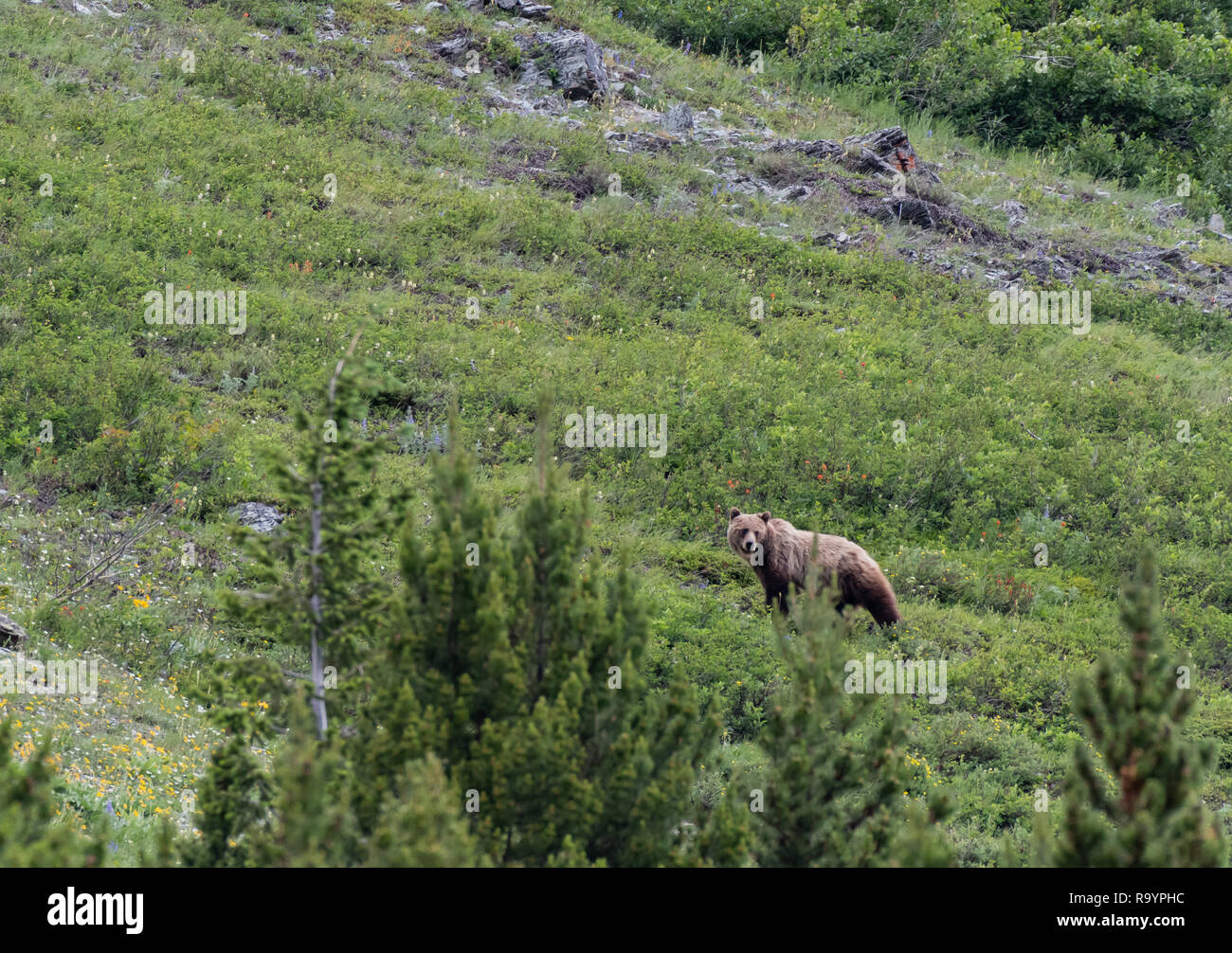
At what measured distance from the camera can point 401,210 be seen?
18.7m

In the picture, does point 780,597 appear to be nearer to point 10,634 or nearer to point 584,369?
point 584,369

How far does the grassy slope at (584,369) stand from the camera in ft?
34.4

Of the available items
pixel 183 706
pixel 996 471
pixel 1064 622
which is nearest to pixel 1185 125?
pixel 996 471

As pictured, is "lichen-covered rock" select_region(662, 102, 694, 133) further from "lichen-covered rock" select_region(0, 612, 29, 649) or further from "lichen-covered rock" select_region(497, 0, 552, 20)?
"lichen-covered rock" select_region(0, 612, 29, 649)

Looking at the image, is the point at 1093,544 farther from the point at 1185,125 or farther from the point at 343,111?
the point at 1185,125

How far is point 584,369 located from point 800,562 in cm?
527

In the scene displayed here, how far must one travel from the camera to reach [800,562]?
11.3 metres

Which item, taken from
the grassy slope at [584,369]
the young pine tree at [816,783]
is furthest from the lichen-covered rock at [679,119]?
the young pine tree at [816,783]

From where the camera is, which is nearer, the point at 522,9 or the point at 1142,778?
the point at 1142,778

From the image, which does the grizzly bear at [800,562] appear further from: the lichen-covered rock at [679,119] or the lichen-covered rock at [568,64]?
the lichen-covered rock at [568,64]

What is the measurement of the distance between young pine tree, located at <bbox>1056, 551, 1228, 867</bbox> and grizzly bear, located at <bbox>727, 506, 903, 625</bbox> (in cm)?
643

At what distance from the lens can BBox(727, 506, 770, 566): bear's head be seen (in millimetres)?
11438

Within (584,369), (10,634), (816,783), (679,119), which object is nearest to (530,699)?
(816,783)
